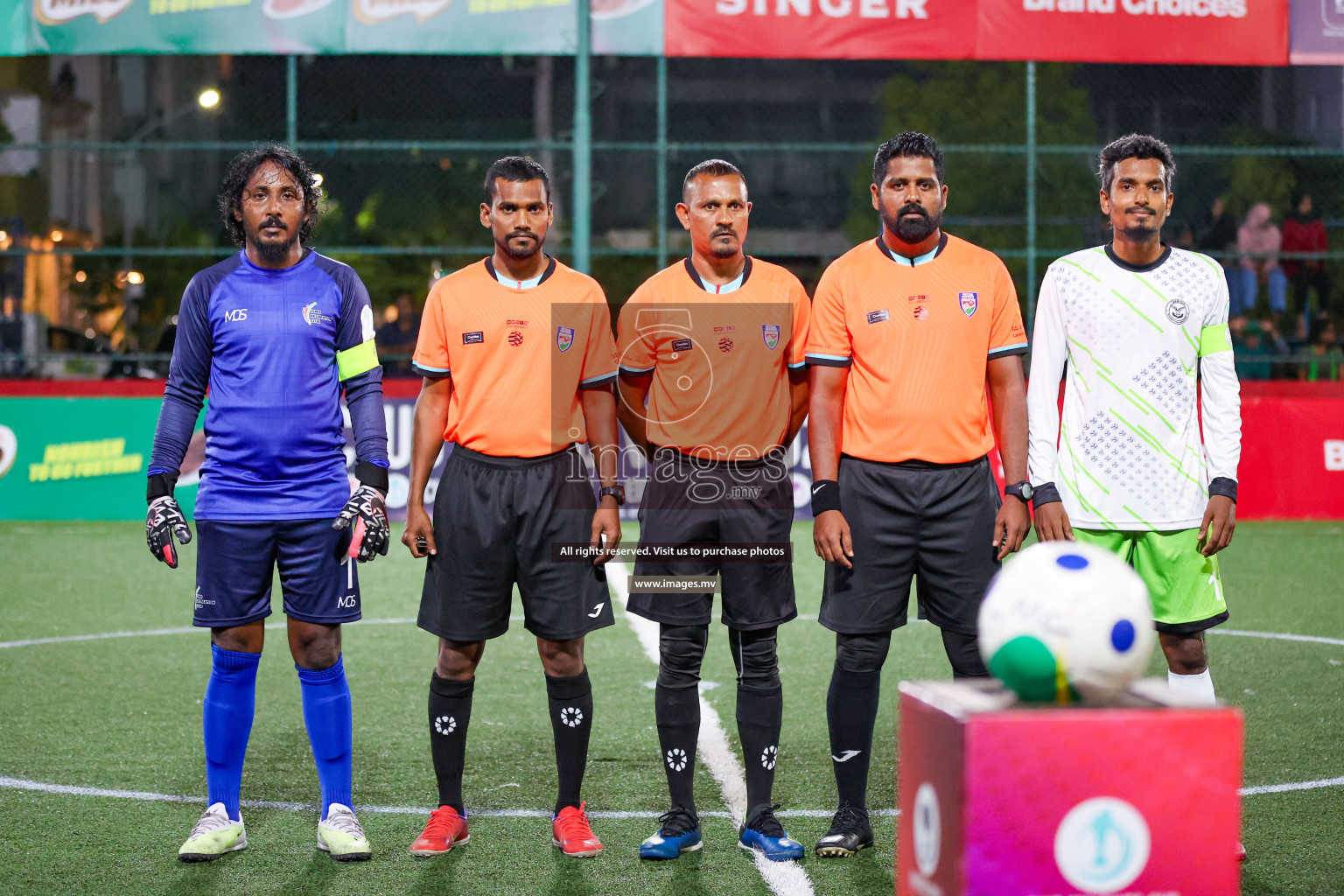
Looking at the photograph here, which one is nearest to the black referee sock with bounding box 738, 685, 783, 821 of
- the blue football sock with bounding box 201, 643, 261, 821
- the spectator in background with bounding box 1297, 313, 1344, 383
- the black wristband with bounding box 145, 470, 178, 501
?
the blue football sock with bounding box 201, 643, 261, 821

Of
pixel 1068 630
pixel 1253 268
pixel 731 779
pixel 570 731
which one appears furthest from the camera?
pixel 1253 268

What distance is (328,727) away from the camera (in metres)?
4.35

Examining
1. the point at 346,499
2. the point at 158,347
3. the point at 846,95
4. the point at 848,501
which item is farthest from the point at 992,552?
the point at 846,95

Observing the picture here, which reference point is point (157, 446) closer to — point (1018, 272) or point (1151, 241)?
point (1151, 241)

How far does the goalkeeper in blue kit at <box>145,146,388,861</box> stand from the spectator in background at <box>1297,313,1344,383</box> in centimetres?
1229

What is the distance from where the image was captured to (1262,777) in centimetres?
498

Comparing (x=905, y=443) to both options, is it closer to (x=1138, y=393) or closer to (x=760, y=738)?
(x=1138, y=393)

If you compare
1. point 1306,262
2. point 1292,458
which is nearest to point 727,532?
point 1292,458

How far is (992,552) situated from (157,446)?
2.58 m

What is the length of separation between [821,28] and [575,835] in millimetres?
10535

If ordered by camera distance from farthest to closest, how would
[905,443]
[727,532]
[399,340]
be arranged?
[399,340], [727,532], [905,443]

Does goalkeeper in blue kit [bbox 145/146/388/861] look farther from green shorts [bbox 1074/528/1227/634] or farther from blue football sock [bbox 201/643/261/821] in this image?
green shorts [bbox 1074/528/1227/634]

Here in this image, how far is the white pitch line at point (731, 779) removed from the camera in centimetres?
398

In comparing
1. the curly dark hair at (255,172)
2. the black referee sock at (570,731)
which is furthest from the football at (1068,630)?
the curly dark hair at (255,172)
